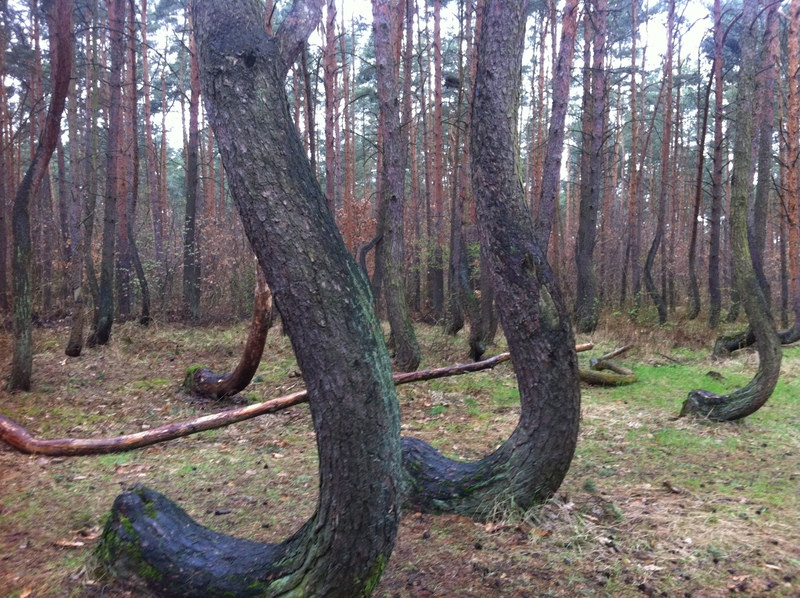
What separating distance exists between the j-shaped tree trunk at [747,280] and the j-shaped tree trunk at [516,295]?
147 inches

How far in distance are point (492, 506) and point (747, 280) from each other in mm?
4445

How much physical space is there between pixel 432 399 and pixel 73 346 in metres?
6.64

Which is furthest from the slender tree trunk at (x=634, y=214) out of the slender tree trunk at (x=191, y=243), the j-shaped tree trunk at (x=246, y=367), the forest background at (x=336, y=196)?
the slender tree trunk at (x=191, y=243)

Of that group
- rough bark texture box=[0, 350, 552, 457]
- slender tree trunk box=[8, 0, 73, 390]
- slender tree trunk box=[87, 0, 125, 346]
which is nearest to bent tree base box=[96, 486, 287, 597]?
rough bark texture box=[0, 350, 552, 457]

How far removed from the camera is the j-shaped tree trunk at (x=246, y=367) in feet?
26.7

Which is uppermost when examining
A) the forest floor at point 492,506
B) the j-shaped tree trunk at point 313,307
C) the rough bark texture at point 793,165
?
the rough bark texture at point 793,165

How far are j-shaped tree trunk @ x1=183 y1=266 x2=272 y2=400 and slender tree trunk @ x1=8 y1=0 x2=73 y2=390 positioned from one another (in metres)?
2.20

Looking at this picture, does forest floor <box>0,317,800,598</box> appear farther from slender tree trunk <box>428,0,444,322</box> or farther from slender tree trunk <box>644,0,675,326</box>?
slender tree trunk <box>428,0,444,322</box>

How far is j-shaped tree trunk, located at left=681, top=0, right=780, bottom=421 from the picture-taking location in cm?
661

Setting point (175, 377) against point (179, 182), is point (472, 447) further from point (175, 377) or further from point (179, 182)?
point (179, 182)

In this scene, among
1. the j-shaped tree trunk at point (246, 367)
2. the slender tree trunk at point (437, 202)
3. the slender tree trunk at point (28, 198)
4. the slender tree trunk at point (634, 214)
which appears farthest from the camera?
the slender tree trunk at point (634, 214)

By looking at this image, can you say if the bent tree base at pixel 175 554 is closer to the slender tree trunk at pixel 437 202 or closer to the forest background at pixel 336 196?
the forest background at pixel 336 196

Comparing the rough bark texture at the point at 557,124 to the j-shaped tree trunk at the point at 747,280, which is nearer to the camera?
the j-shaped tree trunk at the point at 747,280

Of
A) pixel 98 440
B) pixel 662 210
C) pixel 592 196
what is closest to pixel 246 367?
pixel 98 440
